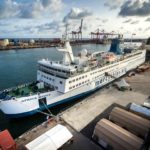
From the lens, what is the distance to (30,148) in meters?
10.6

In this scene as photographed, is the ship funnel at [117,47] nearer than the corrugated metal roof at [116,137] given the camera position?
No

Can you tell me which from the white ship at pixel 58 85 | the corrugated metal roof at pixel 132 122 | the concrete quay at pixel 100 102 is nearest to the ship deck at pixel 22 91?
the white ship at pixel 58 85

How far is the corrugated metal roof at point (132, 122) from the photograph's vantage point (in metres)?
12.8

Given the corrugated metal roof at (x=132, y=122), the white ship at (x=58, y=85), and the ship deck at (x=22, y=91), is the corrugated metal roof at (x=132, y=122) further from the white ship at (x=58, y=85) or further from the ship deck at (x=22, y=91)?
the ship deck at (x=22, y=91)

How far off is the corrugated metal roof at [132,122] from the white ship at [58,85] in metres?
10.2

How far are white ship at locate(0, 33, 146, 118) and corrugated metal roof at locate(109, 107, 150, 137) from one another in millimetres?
10157

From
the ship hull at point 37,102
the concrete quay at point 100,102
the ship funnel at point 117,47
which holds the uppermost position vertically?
the ship funnel at point 117,47

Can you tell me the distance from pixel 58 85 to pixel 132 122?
1274 centimetres

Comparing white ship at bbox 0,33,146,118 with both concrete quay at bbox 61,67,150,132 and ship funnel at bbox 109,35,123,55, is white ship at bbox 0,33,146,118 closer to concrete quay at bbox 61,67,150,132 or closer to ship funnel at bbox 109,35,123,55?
concrete quay at bbox 61,67,150,132

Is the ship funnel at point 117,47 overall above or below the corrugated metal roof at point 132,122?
above

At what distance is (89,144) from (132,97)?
37.1 feet

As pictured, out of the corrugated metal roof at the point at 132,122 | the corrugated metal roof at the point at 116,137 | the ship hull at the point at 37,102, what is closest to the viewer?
the corrugated metal roof at the point at 116,137

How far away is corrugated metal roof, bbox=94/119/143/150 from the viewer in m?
11.1

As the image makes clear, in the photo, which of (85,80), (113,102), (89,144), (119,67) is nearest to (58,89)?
(85,80)
